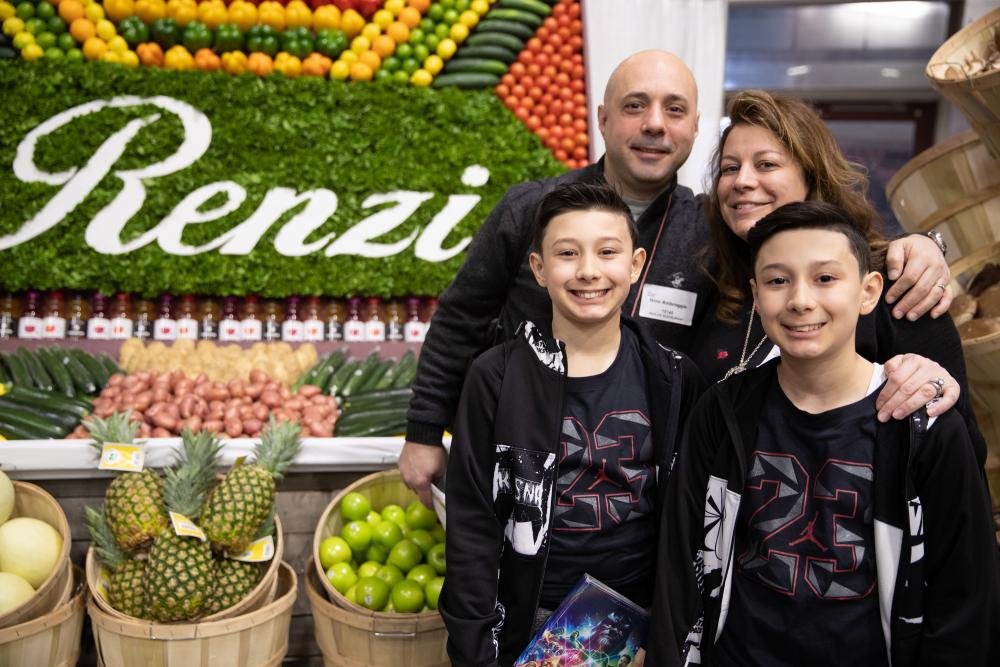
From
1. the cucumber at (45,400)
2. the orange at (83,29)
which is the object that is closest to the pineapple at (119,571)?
the cucumber at (45,400)

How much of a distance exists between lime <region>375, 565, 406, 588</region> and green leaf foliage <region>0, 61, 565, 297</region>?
2262 millimetres

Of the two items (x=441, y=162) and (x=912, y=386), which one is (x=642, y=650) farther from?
(x=441, y=162)

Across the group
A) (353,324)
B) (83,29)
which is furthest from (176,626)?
(83,29)

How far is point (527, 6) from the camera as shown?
486 cm

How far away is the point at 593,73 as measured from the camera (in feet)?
15.7

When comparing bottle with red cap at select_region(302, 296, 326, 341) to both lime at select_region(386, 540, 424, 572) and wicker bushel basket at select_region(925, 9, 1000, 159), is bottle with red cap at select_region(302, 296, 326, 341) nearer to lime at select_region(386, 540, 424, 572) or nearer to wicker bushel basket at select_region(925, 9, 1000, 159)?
lime at select_region(386, 540, 424, 572)

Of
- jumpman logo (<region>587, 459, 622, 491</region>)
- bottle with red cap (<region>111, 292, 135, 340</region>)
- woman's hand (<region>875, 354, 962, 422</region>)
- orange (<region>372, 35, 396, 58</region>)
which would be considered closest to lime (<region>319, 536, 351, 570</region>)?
jumpman logo (<region>587, 459, 622, 491</region>)

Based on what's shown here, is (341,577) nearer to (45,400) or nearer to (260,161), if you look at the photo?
(45,400)

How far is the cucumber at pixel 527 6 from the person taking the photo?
485cm

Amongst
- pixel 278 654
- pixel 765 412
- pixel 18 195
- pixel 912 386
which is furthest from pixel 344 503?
pixel 18 195

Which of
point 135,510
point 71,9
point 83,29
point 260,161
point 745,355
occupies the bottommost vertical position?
point 135,510

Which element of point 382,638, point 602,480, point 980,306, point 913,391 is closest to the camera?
point 913,391

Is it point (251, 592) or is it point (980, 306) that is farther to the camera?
point (251, 592)

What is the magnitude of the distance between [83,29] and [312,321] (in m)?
2.01
